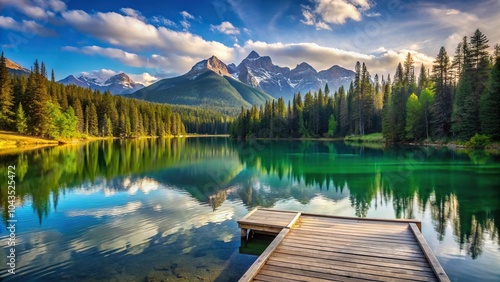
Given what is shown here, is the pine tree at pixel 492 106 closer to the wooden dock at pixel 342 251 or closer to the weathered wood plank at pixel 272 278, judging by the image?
the wooden dock at pixel 342 251

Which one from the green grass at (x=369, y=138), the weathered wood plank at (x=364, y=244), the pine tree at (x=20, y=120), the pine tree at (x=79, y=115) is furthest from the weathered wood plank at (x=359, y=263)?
the pine tree at (x=79, y=115)

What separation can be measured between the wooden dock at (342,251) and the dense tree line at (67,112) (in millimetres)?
87776

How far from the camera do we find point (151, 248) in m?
12.6

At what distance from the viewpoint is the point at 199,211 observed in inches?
730

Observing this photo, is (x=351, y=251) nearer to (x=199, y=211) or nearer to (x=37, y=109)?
(x=199, y=211)

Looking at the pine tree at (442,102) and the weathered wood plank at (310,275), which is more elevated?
the pine tree at (442,102)

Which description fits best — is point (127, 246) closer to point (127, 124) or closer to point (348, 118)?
point (348, 118)

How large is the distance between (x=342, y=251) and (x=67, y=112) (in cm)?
10831

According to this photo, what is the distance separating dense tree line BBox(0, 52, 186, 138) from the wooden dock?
8778 cm

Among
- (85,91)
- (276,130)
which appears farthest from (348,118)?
(85,91)

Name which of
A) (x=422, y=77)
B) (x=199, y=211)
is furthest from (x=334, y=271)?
(x=422, y=77)

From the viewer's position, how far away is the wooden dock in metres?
7.98

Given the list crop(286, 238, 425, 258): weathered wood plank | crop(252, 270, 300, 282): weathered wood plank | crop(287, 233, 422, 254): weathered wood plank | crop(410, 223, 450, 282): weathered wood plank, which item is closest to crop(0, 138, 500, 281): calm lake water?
crop(410, 223, 450, 282): weathered wood plank

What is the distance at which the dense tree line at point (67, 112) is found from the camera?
79.0 meters
